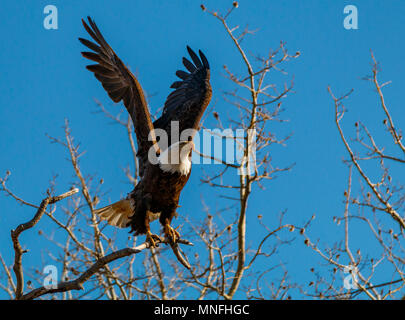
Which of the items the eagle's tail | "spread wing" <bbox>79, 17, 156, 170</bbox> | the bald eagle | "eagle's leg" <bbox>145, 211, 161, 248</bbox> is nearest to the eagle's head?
the bald eagle

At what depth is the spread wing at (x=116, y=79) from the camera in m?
6.10

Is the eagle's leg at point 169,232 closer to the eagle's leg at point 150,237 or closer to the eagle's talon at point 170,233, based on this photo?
the eagle's talon at point 170,233

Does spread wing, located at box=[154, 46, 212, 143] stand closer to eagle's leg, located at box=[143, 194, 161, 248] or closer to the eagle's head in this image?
the eagle's head

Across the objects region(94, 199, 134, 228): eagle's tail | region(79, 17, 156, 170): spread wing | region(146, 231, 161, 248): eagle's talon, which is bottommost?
region(146, 231, 161, 248): eagle's talon

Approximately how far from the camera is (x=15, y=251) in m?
4.31

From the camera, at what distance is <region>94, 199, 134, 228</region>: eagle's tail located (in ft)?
21.5

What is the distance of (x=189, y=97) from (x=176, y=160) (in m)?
1.54

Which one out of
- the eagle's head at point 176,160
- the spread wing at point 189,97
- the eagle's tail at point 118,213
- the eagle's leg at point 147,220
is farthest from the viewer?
the spread wing at point 189,97

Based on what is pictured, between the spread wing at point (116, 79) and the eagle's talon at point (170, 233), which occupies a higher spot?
the spread wing at point (116, 79)

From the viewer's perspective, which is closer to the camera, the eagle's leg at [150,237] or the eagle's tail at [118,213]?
the eagle's leg at [150,237]

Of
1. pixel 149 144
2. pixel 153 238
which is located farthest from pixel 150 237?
pixel 149 144

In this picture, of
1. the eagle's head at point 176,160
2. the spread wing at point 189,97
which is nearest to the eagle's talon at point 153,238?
the eagle's head at point 176,160

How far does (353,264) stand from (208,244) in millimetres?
2002
